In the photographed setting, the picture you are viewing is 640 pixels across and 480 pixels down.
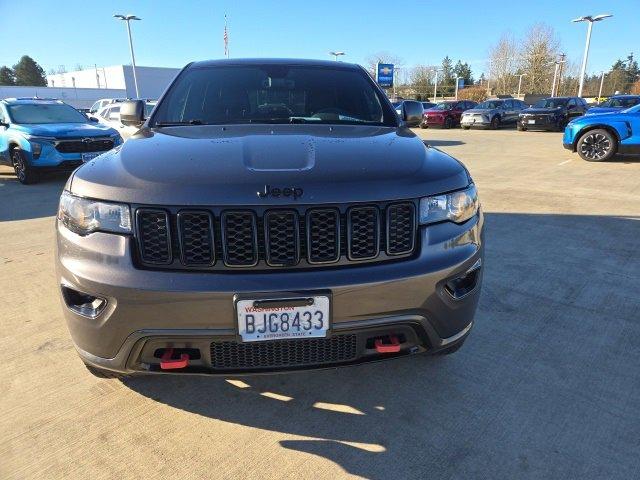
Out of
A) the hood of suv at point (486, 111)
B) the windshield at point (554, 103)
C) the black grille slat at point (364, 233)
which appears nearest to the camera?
the black grille slat at point (364, 233)

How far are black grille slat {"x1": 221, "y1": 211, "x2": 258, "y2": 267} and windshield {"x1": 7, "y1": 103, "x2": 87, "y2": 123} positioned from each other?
920 cm

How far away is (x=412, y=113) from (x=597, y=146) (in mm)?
9198

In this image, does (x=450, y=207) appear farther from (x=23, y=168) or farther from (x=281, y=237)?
(x=23, y=168)

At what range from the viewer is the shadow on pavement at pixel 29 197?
6191 mm

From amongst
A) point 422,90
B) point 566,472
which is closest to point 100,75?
point 422,90

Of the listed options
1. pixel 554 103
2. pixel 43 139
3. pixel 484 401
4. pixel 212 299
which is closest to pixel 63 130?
pixel 43 139

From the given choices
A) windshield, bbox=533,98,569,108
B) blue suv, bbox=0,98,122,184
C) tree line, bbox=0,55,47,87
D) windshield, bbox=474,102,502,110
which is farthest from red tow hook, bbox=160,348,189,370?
tree line, bbox=0,55,47,87

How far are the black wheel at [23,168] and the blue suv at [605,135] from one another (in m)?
11.7

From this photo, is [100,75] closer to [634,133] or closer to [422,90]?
[422,90]

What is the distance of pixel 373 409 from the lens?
2205 mm

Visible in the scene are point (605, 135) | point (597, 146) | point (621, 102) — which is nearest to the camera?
point (605, 135)

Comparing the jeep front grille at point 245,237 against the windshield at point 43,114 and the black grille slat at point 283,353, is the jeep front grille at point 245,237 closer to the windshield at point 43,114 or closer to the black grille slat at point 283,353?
the black grille slat at point 283,353

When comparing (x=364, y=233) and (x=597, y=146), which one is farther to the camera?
(x=597, y=146)

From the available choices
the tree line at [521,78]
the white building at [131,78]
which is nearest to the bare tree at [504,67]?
the tree line at [521,78]
